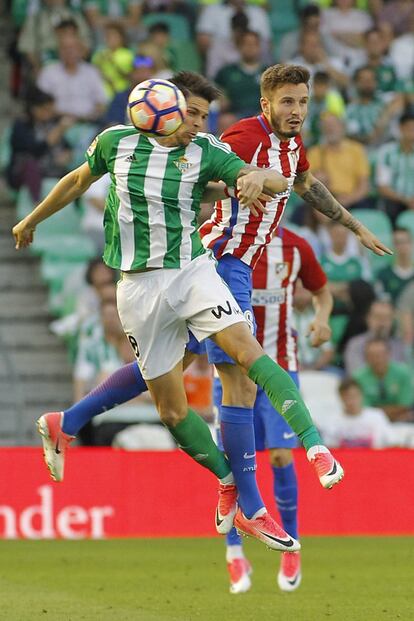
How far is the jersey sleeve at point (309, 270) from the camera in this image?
10008mm

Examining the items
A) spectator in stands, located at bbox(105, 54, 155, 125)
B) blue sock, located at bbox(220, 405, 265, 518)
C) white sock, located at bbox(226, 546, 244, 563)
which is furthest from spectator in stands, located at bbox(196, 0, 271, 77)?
blue sock, located at bbox(220, 405, 265, 518)

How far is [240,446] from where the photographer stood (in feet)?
27.4

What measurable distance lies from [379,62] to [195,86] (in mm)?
10510

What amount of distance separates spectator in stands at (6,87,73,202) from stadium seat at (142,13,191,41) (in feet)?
7.15

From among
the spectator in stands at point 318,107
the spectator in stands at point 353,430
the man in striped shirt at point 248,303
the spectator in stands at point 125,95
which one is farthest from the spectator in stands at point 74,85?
the man in striped shirt at point 248,303

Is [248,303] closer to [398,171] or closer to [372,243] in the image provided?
[372,243]

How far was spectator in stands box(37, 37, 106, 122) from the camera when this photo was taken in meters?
16.8

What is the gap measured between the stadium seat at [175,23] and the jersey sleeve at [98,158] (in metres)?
10.2

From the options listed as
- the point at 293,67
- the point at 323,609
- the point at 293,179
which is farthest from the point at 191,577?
the point at 293,67

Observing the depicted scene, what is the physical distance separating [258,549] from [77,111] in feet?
21.6

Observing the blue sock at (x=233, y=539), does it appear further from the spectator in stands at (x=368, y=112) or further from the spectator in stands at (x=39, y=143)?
the spectator in stands at (x=368, y=112)

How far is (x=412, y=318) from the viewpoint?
15898 millimetres

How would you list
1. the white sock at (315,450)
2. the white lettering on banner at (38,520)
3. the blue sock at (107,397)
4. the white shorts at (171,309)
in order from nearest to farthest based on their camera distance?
the white sock at (315,450)
the white shorts at (171,309)
the blue sock at (107,397)
the white lettering on banner at (38,520)

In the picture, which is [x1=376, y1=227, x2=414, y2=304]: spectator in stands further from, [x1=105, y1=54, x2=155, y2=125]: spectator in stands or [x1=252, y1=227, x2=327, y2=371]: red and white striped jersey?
[x1=252, y1=227, x2=327, y2=371]: red and white striped jersey
